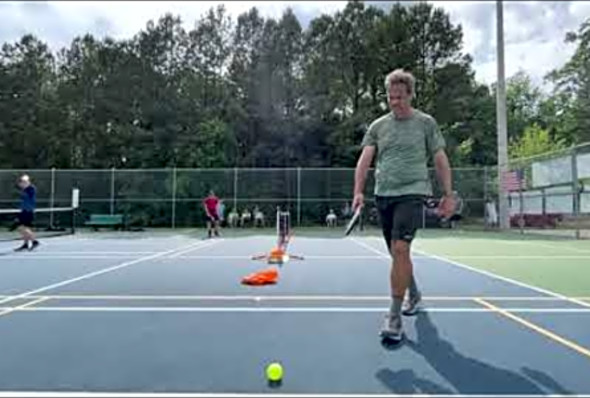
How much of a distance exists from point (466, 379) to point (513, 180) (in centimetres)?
2062

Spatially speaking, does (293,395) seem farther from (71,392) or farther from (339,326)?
(339,326)

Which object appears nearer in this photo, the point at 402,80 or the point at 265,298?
the point at 402,80

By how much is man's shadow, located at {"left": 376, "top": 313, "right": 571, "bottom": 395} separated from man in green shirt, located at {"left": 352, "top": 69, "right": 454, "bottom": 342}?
0.62m

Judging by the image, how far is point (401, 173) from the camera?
178 inches

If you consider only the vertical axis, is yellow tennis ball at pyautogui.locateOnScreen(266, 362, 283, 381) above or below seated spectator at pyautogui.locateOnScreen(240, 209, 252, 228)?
below

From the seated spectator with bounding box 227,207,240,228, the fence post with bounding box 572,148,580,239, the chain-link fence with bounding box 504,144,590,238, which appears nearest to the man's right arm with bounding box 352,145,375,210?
the chain-link fence with bounding box 504,144,590,238

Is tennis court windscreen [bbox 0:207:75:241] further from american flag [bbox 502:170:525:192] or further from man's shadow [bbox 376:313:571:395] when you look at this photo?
man's shadow [bbox 376:313:571:395]

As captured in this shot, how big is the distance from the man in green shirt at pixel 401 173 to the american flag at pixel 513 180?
61.3 feet

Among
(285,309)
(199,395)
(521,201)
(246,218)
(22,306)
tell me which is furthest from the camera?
(246,218)

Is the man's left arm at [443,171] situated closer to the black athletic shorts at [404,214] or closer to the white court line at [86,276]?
the black athletic shorts at [404,214]

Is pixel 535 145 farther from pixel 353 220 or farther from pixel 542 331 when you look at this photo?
pixel 353 220

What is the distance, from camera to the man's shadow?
3182 mm

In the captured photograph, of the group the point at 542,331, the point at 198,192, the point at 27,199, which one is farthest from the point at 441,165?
the point at 198,192

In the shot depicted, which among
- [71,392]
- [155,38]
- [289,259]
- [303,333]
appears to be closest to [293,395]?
[71,392]
